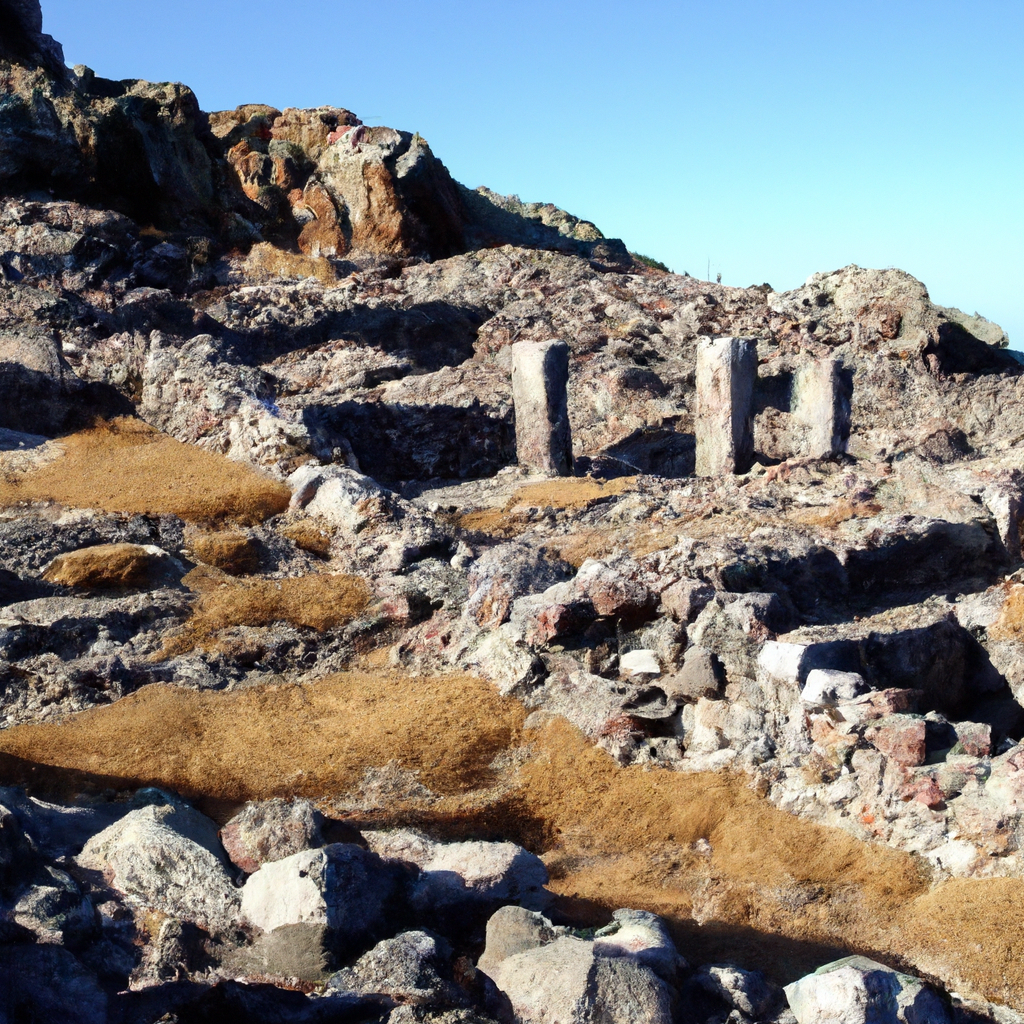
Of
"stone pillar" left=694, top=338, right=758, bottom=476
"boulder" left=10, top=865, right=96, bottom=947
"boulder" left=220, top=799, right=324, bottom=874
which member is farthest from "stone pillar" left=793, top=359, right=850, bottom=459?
"boulder" left=10, top=865, right=96, bottom=947

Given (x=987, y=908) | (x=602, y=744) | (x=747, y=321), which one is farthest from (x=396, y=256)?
(x=987, y=908)

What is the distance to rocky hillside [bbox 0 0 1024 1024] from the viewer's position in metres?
4.55

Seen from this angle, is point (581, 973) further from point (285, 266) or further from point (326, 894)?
point (285, 266)

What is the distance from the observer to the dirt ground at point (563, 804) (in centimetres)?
510

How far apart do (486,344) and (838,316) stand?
679cm

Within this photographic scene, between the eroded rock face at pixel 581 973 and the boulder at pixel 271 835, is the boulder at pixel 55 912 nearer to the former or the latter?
the boulder at pixel 271 835

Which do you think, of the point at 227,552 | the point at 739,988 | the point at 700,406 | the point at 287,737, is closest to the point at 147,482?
the point at 227,552

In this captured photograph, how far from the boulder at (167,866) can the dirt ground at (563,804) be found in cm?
103

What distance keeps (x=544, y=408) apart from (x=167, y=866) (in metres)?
9.75

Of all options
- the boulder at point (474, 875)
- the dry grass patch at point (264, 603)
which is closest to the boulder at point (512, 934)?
the boulder at point (474, 875)

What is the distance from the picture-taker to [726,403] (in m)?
14.1

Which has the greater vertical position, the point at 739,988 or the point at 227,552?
the point at 227,552

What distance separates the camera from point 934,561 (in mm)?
9461

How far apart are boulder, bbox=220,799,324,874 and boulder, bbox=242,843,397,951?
0.37 metres
